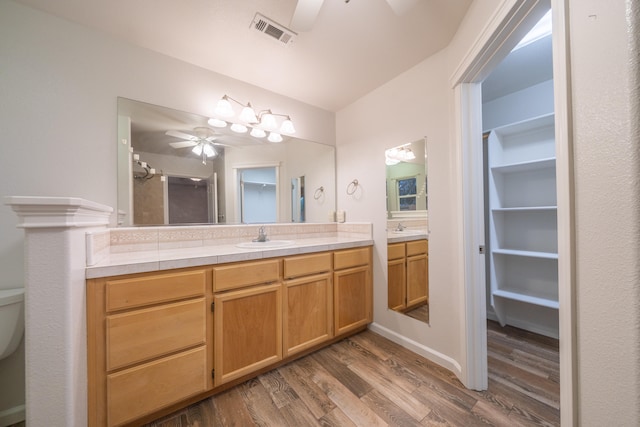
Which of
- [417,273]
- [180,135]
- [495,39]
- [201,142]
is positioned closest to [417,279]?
[417,273]

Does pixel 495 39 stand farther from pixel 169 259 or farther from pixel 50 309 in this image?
pixel 50 309

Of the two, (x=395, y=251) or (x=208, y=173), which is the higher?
(x=208, y=173)

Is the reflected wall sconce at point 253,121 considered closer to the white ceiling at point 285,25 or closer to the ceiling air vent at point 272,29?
the white ceiling at point 285,25

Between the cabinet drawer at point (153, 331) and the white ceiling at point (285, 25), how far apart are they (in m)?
1.71

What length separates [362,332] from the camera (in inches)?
84.1

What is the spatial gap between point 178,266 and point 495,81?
2927 mm

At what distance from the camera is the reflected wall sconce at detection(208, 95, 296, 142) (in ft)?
6.06

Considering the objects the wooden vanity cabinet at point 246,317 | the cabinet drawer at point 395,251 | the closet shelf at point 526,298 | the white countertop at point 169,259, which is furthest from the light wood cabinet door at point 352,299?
the closet shelf at point 526,298

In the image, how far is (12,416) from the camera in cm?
118

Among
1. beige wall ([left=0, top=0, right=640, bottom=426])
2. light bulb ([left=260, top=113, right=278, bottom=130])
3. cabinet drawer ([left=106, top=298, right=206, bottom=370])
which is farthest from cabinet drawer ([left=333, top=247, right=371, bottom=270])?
light bulb ([left=260, top=113, right=278, bottom=130])

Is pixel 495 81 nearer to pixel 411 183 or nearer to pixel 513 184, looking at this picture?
pixel 513 184

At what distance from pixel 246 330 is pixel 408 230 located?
1461 mm

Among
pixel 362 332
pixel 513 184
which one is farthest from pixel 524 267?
pixel 362 332

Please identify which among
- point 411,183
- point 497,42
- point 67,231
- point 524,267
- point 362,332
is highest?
point 497,42
